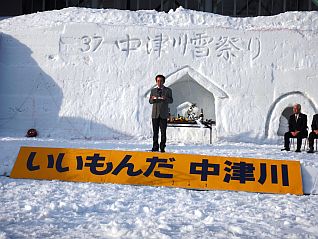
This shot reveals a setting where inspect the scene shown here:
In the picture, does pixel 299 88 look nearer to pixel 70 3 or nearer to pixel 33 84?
pixel 33 84

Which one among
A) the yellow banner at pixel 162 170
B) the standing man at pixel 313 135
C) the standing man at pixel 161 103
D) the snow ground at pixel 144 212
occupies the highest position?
the standing man at pixel 161 103

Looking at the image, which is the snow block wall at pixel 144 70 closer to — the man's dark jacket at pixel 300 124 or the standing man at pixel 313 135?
the standing man at pixel 313 135

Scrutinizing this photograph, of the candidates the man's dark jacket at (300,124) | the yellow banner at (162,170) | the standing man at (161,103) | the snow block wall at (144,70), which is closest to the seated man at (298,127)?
the man's dark jacket at (300,124)

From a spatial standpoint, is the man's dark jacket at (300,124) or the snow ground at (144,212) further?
the man's dark jacket at (300,124)

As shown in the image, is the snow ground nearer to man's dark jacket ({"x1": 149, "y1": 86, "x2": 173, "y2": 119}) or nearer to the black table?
man's dark jacket ({"x1": 149, "y1": 86, "x2": 173, "y2": 119})

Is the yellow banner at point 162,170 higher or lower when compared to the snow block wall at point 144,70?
lower

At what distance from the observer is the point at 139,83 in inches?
397

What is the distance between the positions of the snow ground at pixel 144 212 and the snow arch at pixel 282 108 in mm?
6374

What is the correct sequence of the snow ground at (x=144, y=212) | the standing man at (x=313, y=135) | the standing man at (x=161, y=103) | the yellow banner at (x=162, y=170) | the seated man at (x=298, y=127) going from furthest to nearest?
the standing man at (x=313, y=135) < the seated man at (x=298, y=127) < the standing man at (x=161, y=103) < the yellow banner at (x=162, y=170) < the snow ground at (x=144, y=212)

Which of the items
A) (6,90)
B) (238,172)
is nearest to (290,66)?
(238,172)

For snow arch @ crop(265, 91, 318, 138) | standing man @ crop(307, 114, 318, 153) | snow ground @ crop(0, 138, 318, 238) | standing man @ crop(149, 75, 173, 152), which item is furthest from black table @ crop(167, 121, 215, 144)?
snow ground @ crop(0, 138, 318, 238)

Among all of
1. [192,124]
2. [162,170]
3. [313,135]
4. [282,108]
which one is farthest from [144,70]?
[162,170]

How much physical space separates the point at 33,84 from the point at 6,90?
98cm

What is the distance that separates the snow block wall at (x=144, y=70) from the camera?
988 cm
